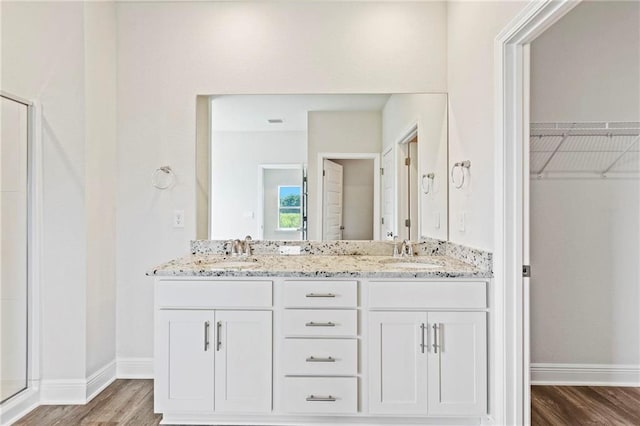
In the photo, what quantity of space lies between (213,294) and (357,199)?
1171 mm

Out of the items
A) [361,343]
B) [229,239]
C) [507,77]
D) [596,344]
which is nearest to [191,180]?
[229,239]

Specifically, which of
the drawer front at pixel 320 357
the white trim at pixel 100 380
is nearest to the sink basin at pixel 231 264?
the drawer front at pixel 320 357

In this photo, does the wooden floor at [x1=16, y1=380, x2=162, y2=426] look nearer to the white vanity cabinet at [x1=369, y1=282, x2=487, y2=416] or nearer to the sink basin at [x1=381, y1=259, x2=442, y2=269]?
the white vanity cabinet at [x1=369, y1=282, x2=487, y2=416]

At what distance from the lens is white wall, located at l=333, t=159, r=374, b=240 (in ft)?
9.16

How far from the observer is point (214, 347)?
6.96 feet

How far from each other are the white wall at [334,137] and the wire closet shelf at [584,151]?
104 centimetres

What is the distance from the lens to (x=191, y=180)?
2.80 meters

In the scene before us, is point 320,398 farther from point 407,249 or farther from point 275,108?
point 275,108

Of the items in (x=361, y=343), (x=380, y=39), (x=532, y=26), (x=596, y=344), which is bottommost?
(x=596, y=344)

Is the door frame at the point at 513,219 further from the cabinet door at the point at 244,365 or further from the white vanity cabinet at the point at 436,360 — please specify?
the cabinet door at the point at 244,365

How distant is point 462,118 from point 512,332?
126 centimetres

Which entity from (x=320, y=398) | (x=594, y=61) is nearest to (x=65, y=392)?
(x=320, y=398)

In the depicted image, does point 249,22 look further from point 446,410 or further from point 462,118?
point 446,410

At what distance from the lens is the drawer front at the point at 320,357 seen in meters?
2.10
